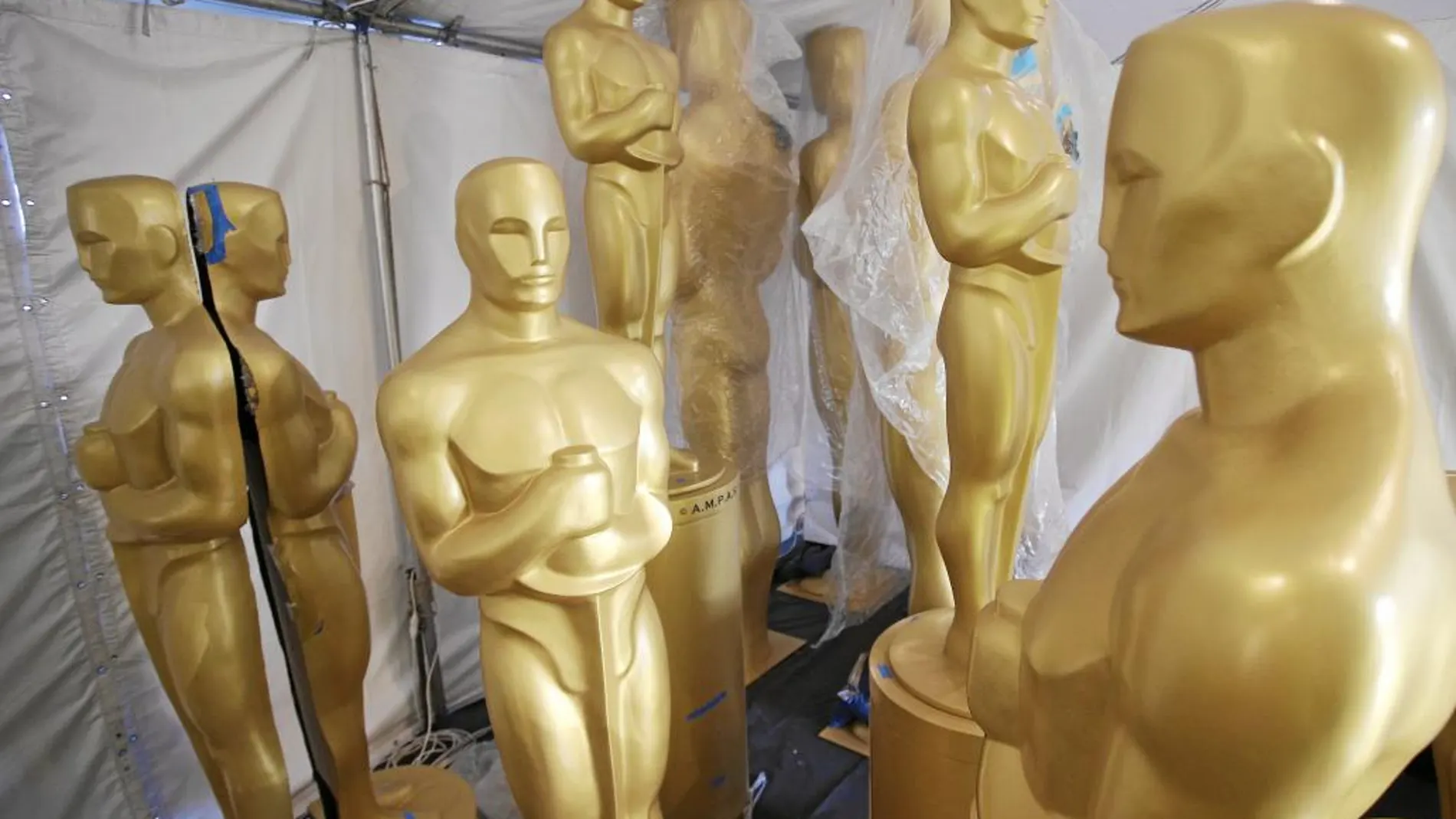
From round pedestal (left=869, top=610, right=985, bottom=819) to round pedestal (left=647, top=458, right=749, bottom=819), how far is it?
0.33 metres

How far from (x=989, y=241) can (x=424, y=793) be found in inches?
55.0

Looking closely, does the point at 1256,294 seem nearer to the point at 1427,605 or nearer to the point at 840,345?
the point at 1427,605

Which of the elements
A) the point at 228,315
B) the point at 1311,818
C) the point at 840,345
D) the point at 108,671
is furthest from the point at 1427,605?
the point at 840,345

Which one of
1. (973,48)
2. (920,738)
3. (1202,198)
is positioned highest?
(973,48)

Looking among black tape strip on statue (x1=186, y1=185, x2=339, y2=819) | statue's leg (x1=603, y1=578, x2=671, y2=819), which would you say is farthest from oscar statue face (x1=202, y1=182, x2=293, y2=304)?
statue's leg (x1=603, y1=578, x2=671, y2=819)

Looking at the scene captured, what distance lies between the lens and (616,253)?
1869 millimetres

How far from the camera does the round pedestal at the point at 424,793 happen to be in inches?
64.9

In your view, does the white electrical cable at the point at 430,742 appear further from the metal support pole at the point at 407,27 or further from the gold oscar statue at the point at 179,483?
the metal support pole at the point at 407,27

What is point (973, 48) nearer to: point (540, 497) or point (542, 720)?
point (540, 497)

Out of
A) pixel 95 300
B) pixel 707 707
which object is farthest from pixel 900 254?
pixel 95 300

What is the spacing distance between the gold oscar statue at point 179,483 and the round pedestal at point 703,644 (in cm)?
69

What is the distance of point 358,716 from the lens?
1.60 meters

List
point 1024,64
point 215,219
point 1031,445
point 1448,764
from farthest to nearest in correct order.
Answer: point 1024,64
point 1031,445
point 215,219
point 1448,764

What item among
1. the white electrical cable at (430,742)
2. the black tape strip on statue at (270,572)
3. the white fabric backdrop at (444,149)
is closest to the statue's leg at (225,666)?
the black tape strip on statue at (270,572)
